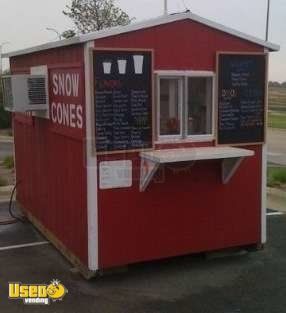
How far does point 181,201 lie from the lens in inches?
253

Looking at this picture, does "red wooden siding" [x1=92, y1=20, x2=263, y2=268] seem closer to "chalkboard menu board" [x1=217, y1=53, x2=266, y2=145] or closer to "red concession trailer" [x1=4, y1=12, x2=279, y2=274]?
"red concession trailer" [x1=4, y1=12, x2=279, y2=274]

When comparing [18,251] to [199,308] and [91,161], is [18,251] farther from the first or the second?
[199,308]

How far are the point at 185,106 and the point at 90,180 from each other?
4.53 feet

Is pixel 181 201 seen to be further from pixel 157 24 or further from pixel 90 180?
pixel 157 24

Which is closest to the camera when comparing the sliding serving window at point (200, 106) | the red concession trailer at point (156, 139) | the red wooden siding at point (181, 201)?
the red concession trailer at point (156, 139)

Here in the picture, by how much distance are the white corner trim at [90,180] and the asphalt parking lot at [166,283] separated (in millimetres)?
412

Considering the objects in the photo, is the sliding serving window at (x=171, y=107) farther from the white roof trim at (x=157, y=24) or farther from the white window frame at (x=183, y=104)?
the white roof trim at (x=157, y=24)

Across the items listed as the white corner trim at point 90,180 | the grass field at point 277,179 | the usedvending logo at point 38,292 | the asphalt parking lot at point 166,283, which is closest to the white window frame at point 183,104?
the white corner trim at point 90,180

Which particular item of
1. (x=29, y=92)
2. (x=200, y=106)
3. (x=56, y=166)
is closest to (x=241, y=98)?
(x=200, y=106)

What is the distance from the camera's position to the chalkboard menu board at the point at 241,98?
6430 millimetres

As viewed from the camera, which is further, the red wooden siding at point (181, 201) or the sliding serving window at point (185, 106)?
the sliding serving window at point (185, 106)

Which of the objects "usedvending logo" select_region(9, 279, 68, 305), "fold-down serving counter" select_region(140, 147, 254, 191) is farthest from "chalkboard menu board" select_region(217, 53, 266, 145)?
"usedvending logo" select_region(9, 279, 68, 305)

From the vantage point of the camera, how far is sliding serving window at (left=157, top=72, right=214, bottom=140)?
6.24 meters

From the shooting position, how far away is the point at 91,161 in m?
5.86
